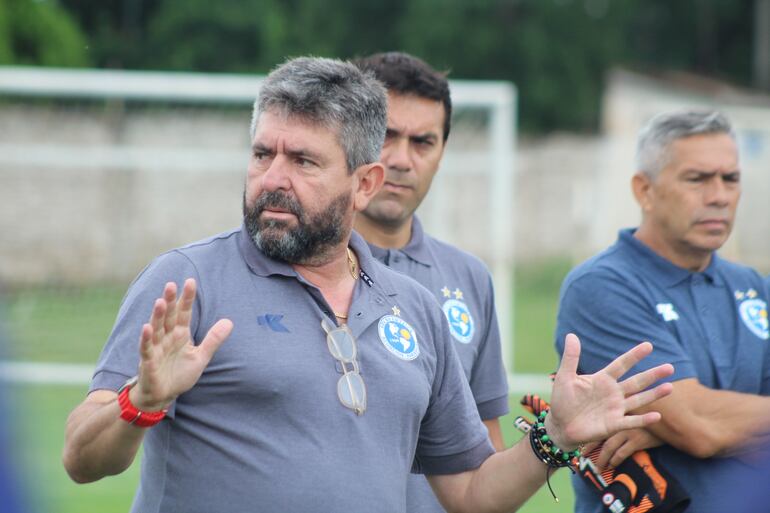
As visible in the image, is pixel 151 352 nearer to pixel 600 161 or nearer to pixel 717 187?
pixel 717 187

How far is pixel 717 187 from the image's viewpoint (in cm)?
410

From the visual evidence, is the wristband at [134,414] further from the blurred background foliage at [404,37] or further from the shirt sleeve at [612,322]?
the blurred background foliage at [404,37]

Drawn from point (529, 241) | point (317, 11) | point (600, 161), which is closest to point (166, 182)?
point (529, 241)

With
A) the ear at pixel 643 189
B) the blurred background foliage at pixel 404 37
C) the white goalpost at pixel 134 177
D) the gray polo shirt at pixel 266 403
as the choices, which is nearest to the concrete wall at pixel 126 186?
the white goalpost at pixel 134 177

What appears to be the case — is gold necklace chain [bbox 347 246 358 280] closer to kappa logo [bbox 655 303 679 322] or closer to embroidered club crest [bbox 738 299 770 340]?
kappa logo [bbox 655 303 679 322]

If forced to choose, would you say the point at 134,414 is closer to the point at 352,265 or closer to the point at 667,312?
the point at 352,265

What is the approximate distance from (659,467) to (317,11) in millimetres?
30300

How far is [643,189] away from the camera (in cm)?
417

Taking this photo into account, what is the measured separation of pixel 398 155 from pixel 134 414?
5.73 ft

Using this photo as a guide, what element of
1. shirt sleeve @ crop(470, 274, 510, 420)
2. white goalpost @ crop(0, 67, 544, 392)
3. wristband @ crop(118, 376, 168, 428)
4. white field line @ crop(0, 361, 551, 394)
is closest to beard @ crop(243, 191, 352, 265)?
wristband @ crop(118, 376, 168, 428)

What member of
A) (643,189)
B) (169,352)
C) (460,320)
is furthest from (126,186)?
(169,352)

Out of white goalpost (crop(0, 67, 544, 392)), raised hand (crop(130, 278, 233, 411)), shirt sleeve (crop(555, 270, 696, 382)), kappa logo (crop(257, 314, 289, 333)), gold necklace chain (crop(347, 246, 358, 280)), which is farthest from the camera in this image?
white goalpost (crop(0, 67, 544, 392))

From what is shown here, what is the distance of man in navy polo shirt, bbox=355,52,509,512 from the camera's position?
12.8 ft

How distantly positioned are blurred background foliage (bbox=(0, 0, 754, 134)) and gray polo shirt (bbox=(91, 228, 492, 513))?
86.1 ft
